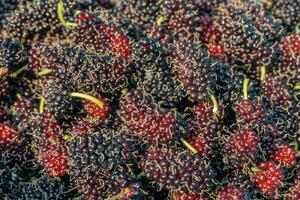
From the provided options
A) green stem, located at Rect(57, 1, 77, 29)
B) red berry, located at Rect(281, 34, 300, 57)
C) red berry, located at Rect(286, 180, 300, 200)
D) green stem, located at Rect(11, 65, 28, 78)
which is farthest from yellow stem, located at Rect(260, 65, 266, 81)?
green stem, located at Rect(11, 65, 28, 78)

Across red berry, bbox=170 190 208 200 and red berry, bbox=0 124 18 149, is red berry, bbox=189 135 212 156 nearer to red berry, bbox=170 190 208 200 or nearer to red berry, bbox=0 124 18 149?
red berry, bbox=170 190 208 200

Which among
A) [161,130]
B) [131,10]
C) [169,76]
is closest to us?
[161,130]

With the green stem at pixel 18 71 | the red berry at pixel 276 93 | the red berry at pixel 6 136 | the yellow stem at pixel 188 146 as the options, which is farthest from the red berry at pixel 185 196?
the green stem at pixel 18 71

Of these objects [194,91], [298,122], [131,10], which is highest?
[131,10]

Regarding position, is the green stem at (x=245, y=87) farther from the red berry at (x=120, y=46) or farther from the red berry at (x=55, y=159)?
the red berry at (x=55, y=159)

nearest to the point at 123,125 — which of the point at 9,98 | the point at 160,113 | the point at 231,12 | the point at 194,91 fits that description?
the point at 160,113

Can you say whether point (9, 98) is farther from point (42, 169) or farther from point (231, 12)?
point (231, 12)

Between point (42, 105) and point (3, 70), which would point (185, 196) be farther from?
point (3, 70)
